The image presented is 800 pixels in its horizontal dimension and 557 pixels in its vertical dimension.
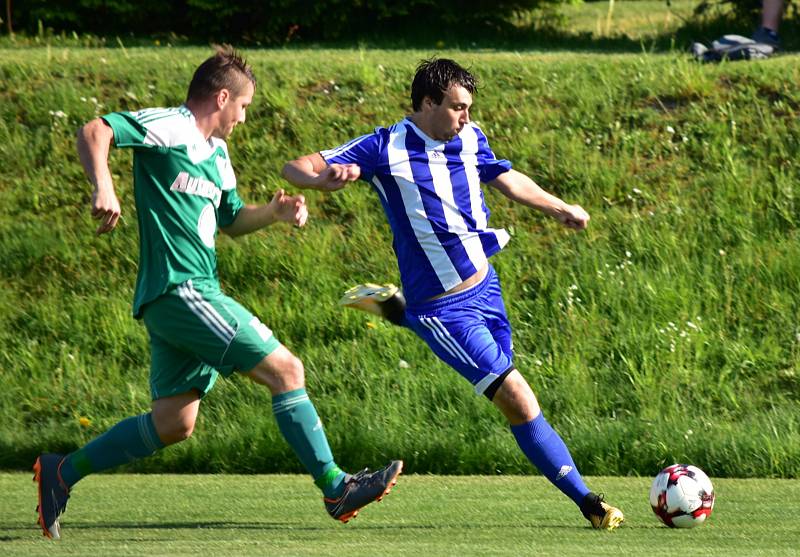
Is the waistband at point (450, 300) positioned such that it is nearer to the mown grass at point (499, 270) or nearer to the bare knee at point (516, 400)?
the bare knee at point (516, 400)

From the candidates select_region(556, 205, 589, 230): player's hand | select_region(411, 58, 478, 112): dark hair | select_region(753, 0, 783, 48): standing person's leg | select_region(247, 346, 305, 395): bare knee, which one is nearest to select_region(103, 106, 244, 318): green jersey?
select_region(247, 346, 305, 395): bare knee

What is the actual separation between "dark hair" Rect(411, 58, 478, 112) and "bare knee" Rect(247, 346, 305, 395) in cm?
147

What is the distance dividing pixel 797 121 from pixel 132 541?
7765mm

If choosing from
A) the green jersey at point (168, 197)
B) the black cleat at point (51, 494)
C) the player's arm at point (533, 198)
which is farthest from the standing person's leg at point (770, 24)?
the black cleat at point (51, 494)

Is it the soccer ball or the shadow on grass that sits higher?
the soccer ball

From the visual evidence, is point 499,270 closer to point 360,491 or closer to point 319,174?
point 319,174

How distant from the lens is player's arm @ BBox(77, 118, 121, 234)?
5.00 metres

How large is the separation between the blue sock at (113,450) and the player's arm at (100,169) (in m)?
1.04

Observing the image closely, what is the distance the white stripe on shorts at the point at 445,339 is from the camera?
237 inches

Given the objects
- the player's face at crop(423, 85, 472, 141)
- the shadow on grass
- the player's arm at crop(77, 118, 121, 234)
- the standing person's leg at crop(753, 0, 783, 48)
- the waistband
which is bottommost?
the shadow on grass

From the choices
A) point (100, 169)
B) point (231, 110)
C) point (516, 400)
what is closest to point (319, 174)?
point (231, 110)

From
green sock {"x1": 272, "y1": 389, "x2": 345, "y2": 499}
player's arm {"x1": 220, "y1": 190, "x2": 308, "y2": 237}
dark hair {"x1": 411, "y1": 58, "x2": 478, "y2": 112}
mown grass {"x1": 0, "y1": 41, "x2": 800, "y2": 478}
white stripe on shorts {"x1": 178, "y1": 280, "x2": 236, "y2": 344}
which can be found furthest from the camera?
mown grass {"x1": 0, "y1": 41, "x2": 800, "y2": 478}

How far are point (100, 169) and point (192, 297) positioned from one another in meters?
0.65

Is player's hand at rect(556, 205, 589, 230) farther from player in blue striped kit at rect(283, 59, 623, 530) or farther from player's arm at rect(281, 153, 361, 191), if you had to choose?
player's arm at rect(281, 153, 361, 191)
